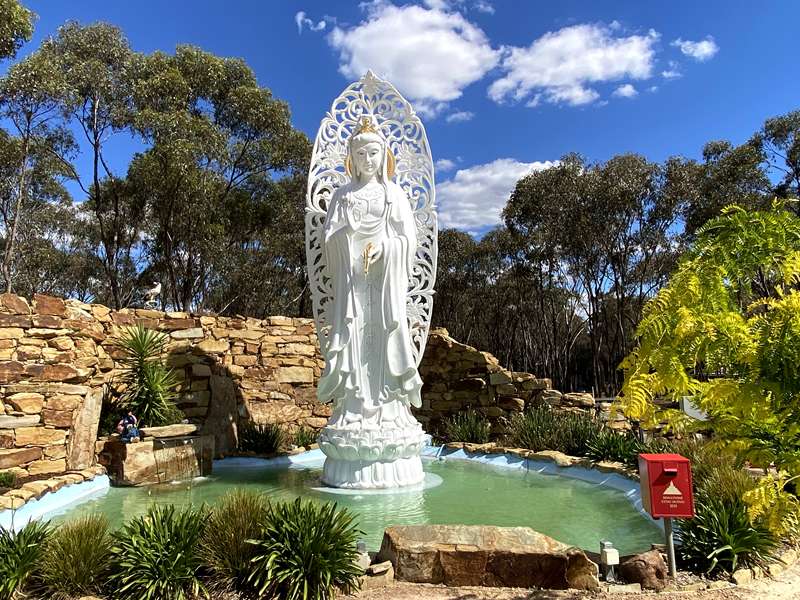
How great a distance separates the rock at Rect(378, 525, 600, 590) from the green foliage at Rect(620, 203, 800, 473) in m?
1.67

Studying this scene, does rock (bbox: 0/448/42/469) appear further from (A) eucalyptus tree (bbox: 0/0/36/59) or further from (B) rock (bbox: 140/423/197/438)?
(A) eucalyptus tree (bbox: 0/0/36/59)

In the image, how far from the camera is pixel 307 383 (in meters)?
12.7

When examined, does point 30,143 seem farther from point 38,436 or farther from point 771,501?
point 771,501

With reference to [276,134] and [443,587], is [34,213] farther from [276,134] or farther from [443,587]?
[443,587]

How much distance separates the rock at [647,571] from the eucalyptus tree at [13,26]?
16.1 meters

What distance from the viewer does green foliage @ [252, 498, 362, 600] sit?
12.9 feet

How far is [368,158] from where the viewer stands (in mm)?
8039

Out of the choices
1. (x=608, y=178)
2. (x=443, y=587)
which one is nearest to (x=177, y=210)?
(x=608, y=178)

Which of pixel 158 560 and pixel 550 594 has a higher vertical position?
pixel 158 560

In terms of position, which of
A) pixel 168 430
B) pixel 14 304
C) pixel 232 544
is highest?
pixel 14 304

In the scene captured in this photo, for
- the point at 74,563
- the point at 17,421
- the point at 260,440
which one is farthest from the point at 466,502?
the point at 17,421

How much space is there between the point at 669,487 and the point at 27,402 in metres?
8.06

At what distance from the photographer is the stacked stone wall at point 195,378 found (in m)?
7.87

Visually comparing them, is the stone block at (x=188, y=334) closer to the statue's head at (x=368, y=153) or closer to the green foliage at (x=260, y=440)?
the green foliage at (x=260, y=440)
